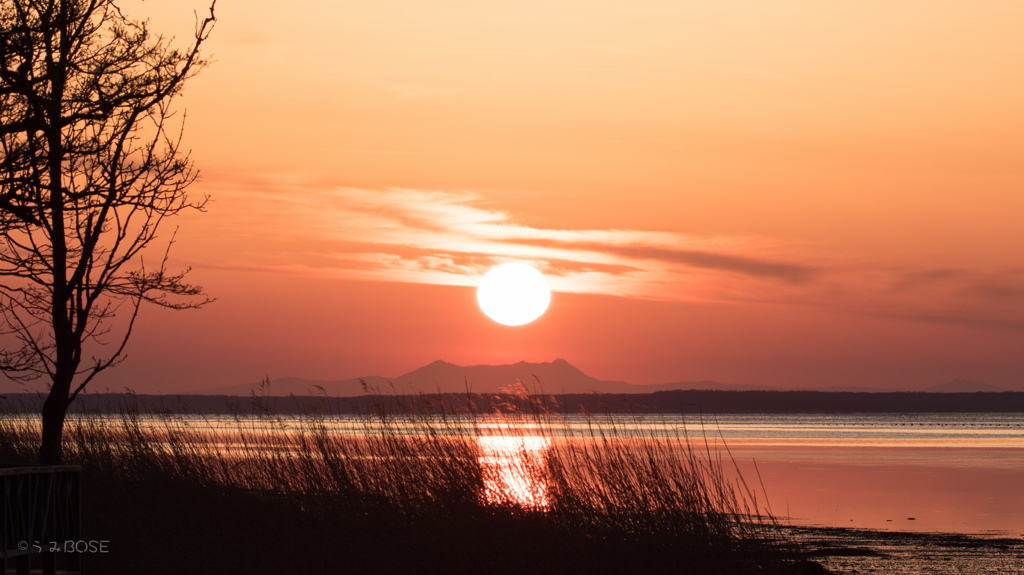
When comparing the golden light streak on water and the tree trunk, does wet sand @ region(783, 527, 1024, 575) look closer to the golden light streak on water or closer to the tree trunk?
the golden light streak on water

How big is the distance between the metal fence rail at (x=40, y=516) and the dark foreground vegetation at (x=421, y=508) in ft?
7.10

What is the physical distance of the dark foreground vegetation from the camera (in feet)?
33.9

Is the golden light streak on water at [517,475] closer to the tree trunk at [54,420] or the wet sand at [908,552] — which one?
the wet sand at [908,552]

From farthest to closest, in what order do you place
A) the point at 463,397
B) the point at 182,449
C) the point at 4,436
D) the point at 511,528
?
1. the point at 4,436
2. the point at 463,397
3. the point at 182,449
4. the point at 511,528

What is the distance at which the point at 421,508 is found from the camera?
12.5m

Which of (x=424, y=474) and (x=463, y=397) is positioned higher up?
(x=463, y=397)

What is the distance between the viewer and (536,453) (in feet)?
46.1

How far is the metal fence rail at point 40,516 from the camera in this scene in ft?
23.5

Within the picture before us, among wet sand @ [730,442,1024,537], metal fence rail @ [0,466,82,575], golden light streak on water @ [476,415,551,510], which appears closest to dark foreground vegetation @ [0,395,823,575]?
golden light streak on water @ [476,415,551,510]

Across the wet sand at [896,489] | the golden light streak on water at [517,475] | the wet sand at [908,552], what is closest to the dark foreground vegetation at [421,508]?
the golden light streak on water at [517,475]

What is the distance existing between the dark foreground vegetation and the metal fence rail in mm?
2165

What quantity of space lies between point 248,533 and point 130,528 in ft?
5.10

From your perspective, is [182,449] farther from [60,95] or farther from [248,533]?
[60,95]

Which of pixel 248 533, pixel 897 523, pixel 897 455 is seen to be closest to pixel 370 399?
pixel 248 533
